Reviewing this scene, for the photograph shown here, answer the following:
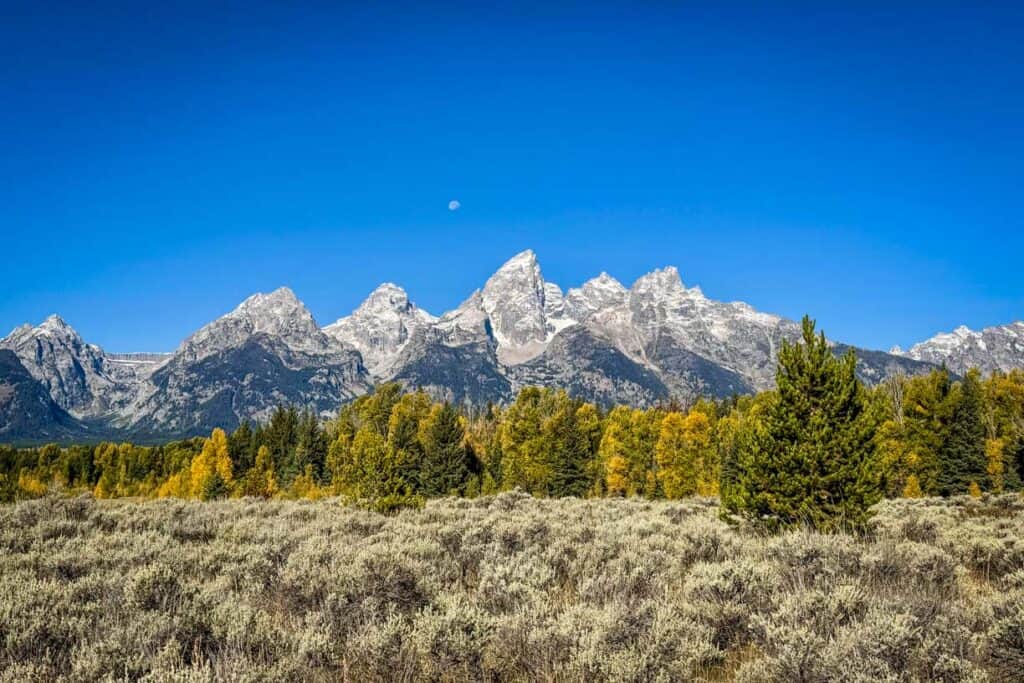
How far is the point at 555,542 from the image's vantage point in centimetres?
1259

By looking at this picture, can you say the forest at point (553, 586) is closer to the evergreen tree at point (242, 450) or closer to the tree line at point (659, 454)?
the tree line at point (659, 454)

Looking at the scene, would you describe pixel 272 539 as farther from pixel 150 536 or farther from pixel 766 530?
pixel 766 530

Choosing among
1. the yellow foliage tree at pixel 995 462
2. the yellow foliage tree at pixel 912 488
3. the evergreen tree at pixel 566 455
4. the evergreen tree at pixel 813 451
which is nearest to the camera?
the evergreen tree at pixel 813 451

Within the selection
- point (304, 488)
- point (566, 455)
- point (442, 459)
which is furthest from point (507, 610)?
point (304, 488)

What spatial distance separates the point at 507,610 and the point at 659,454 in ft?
169

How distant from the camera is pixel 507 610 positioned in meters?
7.77

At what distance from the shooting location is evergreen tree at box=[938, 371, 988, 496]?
45531 mm

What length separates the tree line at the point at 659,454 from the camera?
1541cm

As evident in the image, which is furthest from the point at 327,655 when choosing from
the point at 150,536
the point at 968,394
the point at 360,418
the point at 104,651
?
the point at 360,418

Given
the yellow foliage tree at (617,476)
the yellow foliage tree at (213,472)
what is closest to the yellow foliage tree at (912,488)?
the yellow foliage tree at (617,476)

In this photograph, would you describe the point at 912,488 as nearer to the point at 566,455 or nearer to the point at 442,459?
the point at 566,455

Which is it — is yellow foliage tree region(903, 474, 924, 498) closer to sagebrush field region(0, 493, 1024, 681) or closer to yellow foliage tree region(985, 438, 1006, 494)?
yellow foliage tree region(985, 438, 1006, 494)

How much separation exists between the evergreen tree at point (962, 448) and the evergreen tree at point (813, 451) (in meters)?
41.9

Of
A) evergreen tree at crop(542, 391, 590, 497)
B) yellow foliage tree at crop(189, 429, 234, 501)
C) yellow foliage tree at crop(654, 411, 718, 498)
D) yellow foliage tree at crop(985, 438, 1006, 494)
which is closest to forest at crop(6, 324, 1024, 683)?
yellow foliage tree at crop(985, 438, 1006, 494)
